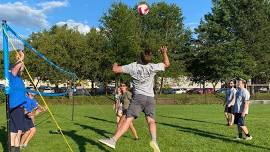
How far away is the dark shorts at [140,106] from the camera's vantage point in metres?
9.48

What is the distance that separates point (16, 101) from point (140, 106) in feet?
8.75

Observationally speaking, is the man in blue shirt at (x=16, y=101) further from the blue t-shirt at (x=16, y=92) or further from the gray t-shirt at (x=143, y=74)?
the gray t-shirt at (x=143, y=74)

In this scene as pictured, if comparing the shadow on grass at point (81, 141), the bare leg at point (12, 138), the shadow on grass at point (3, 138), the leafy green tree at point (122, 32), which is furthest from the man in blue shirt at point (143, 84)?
the leafy green tree at point (122, 32)

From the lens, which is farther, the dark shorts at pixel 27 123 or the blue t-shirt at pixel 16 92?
the dark shorts at pixel 27 123

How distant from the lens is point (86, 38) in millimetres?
62438

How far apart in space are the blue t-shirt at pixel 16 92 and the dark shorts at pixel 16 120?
0.17 meters

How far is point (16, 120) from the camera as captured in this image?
10.4 meters

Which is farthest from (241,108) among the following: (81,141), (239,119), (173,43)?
(173,43)

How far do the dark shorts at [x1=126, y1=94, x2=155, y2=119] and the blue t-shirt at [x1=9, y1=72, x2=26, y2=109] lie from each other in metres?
2.38

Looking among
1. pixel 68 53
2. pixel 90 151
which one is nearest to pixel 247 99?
pixel 90 151

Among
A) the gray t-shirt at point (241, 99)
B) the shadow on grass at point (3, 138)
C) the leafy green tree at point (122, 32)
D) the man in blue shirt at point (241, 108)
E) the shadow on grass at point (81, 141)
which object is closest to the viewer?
the shadow on grass at point (81, 141)

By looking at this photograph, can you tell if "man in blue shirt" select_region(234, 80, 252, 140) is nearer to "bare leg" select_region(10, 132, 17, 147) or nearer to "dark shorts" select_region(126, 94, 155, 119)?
"dark shorts" select_region(126, 94, 155, 119)

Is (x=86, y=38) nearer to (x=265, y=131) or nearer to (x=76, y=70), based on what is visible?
(x=76, y=70)

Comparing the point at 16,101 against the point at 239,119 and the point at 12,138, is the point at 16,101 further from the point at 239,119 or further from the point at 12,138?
the point at 239,119
